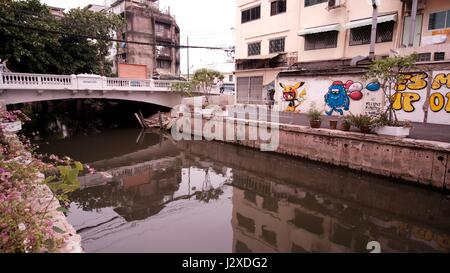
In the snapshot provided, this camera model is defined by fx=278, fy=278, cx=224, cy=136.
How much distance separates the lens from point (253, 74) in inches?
850

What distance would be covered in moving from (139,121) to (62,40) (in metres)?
8.10

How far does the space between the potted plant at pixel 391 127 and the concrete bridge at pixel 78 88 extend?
15.6 meters

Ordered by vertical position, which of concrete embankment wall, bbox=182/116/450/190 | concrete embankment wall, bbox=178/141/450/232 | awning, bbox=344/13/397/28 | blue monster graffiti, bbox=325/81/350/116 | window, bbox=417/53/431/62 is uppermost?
awning, bbox=344/13/397/28

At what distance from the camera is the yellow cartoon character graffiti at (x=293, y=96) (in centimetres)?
1714

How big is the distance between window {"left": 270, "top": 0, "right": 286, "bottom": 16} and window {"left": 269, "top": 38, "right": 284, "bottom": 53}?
6.53ft

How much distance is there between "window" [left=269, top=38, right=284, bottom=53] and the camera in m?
20.2

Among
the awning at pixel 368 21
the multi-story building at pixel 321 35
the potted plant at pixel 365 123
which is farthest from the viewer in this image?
the awning at pixel 368 21

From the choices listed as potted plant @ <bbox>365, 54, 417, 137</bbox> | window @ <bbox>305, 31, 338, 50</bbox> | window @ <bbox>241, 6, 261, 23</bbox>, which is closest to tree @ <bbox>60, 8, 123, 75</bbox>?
window @ <bbox>241, 6, 261, 23</bbox>

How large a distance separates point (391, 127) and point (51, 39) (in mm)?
20261

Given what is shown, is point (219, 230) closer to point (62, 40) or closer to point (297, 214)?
point (297, 214)

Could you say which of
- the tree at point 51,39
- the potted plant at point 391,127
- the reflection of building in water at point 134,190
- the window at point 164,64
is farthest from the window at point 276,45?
the window at point 164,64

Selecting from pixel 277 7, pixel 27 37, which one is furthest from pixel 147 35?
pixel 277 7

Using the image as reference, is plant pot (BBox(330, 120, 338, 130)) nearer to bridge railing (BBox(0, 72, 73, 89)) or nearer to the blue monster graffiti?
the blue monster graffiti

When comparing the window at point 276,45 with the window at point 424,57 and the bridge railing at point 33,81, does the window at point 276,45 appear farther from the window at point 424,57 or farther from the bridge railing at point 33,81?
the bridge railing at point 33,81
